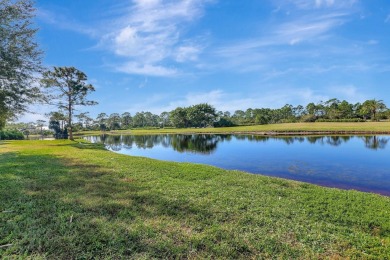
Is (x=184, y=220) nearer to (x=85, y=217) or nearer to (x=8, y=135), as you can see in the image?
(x=85, y=217)

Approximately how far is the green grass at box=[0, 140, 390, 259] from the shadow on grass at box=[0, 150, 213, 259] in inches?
0.7

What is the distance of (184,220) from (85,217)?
77.3 inches

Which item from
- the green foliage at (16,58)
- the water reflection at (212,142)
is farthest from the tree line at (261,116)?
the green foliage at (16,58)

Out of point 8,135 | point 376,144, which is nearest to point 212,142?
point 376,144

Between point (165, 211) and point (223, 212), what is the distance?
4.23ft

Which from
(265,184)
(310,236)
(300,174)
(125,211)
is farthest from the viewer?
(300,174)

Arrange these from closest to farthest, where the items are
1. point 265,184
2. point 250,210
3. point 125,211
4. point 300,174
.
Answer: point 125,211 → point 250,210 → point 265,184 → point 300,174

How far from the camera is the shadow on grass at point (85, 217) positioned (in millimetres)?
3729

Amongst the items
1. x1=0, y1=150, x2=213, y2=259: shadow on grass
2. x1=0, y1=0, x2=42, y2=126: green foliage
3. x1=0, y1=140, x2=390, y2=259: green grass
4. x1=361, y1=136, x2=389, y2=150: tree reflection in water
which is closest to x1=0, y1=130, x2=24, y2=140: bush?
x1=0, y1=0, x2=42, y2=126: green foliage

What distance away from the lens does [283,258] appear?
374 cm

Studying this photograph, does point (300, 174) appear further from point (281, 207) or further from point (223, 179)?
point (281, 207)

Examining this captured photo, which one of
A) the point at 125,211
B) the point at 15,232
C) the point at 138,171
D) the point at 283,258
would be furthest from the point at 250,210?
the point at 138,171

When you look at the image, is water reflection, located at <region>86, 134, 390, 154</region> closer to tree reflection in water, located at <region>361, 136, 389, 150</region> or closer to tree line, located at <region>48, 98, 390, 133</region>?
tree reflection in water, located at <region>361, 136, 389, 150</region>

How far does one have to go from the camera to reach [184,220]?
4.95 metres
